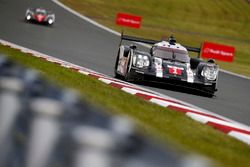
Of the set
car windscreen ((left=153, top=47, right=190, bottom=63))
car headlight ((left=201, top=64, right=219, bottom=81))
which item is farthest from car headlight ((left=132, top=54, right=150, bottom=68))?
car headlight ((left=201, top=64, right=219, bottom=81))

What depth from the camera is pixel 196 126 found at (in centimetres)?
788

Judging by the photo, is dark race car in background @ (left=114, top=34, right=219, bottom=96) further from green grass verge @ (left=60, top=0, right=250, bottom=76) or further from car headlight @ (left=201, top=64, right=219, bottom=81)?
green grass verge @ (left=60, top=0, right=250, bottom=76)

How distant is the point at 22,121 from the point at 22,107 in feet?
0.24

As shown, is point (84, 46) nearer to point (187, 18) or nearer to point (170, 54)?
point (170, 54)

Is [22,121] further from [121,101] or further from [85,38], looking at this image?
[85,38]

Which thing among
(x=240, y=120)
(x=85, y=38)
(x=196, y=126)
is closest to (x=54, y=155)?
(x=196, y=126)

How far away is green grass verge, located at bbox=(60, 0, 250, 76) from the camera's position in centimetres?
3256

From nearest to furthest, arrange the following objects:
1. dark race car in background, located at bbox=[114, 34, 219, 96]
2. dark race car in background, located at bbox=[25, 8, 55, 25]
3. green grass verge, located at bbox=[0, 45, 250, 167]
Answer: green grass verge, located at bbox=[0, 45, 250, 167]
dark race car in background, located at bbox=[114, 34, 219, 96]
dark race car in background, located at bbox=[25, 8, 55, 25]

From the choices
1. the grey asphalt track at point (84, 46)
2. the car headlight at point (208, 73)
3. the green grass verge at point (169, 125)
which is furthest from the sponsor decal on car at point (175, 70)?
the green grass verge at point (169, 125)

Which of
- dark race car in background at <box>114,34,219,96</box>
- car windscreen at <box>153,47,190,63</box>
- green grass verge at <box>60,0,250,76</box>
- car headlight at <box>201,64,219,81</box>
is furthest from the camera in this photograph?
green grass verge at <box>60,0,250,76</box>

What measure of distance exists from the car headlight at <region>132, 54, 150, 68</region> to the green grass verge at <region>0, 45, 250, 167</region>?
2580mm

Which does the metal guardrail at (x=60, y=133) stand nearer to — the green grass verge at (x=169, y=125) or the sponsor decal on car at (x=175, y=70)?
the green grass verge at (x=169, y=125)

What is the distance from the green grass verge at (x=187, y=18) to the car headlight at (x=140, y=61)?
14894mm

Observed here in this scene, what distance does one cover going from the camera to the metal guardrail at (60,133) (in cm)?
234
